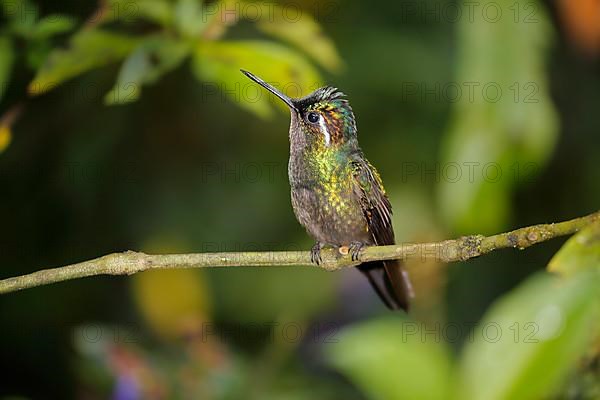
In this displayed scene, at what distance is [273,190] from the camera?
504 centimetres

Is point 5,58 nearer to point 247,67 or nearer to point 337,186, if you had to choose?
point 247,67

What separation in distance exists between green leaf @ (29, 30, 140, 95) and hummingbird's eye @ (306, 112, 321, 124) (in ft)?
1.79

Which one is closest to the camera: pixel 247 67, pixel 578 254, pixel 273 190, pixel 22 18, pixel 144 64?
pixel 578 254

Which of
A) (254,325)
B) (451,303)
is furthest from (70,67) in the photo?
(451,303)

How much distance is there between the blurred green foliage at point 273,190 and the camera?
2.04 m

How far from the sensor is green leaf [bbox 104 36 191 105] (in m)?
2.18

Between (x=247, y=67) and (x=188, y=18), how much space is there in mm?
223

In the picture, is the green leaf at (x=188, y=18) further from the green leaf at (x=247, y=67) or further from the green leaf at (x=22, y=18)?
the green leaf at (x=22, y=18)

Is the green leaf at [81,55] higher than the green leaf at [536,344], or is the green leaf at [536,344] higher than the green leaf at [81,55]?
the green leaf at [81,55]

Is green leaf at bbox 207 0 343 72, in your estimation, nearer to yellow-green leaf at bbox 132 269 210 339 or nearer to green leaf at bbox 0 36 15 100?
green leaf at bbox 0 36 15 100

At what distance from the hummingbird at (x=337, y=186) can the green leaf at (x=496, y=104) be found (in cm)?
27

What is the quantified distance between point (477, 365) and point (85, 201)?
2735 mm

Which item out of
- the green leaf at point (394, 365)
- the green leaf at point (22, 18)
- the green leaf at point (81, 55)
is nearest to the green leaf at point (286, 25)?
the green leaf at point (81, 55)

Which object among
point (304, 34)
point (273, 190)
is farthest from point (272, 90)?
point (273, 190)
